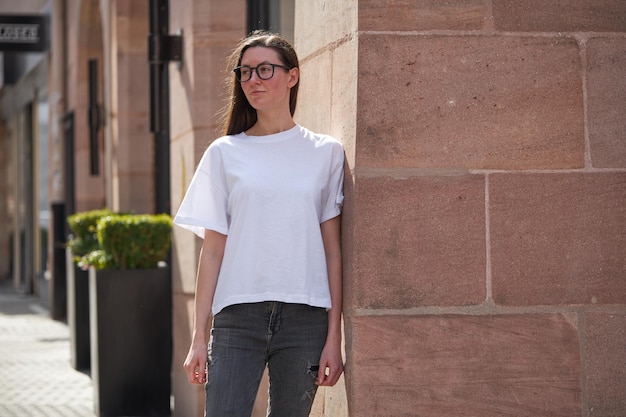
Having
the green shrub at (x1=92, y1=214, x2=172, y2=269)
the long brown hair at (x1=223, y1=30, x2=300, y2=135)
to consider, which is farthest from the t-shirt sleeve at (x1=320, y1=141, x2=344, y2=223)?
the green shrub at (x1=92, y1=214, x2=172, y2=269)

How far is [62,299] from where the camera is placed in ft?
50.8

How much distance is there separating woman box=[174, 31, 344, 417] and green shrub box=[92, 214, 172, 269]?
3991mm

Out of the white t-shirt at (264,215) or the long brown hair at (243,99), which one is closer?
the white t-shirt at (264,215)

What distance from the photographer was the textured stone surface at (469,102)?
13.6ft

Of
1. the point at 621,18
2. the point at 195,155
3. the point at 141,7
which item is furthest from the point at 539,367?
the point at 141,7

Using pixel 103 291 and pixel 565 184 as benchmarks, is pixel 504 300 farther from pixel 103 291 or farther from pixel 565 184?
pixel 103 291

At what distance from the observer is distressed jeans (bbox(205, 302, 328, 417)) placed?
12.8 feet

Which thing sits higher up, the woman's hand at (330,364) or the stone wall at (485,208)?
the stone wall at (485,208)

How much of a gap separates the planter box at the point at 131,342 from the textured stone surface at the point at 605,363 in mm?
4093

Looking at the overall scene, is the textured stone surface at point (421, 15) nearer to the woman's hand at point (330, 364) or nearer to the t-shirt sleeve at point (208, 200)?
the t-shirt sleeve at point (208, 200)

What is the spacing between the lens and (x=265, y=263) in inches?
156

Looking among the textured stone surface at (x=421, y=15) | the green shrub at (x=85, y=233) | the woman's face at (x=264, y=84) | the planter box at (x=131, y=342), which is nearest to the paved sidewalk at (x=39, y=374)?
the planter box at (x=131, y=342)

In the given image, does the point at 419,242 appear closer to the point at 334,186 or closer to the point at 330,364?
the point at 334,186

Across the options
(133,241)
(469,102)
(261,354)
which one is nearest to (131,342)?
(133,241)
